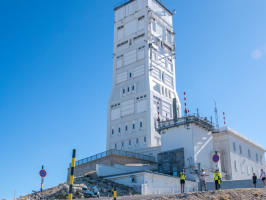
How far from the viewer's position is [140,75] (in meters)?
65.9

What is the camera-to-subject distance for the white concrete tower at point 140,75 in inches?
2438

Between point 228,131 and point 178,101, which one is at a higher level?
point 178,101

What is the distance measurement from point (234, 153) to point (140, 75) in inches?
885

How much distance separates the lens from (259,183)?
106 ft

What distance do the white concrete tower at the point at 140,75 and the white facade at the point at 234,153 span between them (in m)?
11.5

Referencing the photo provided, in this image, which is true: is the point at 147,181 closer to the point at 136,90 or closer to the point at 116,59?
the point at 136,90

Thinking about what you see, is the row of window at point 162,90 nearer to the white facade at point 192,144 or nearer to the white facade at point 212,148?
the white facade at point 212,148

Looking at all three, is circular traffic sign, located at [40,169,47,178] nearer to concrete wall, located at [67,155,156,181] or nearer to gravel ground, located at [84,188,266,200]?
gravel ground, located at [84,188,266,200]

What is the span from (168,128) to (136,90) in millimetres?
16497

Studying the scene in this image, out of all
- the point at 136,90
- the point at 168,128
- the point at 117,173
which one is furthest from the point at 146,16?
the point at 117,173

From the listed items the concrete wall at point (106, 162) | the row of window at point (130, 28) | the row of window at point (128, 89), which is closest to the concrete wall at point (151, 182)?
the concrete wall at point (106, 162)

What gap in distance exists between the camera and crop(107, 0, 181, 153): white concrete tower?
61.9m

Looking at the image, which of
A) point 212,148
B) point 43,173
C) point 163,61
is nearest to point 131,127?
point 163,61

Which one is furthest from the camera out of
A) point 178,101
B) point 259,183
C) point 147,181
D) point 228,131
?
point 178,101
